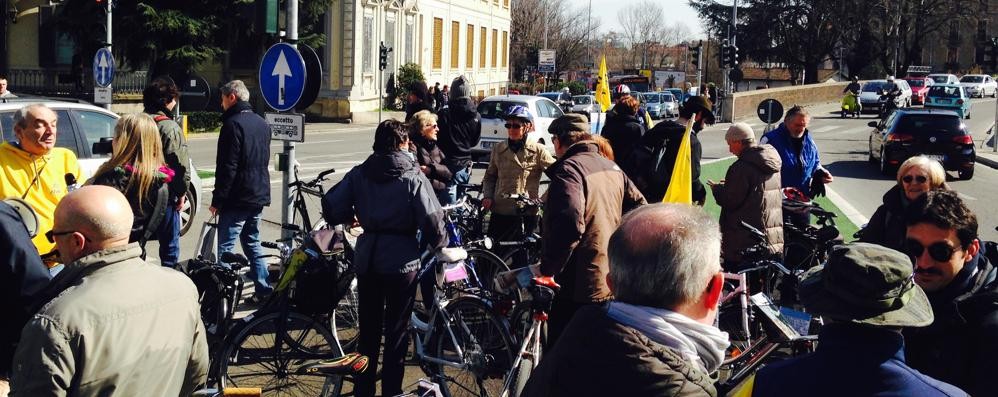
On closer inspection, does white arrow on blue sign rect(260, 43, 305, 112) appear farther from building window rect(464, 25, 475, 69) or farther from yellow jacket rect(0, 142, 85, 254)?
building window rect(464, 25, 475, 69)

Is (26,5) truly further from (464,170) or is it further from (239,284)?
(239,284)

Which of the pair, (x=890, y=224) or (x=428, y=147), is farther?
(x=428, y=147)

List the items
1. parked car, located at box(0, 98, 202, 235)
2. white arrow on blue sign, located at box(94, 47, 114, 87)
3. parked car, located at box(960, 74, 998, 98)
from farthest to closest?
parked car, located at box(960, 74, 998, 98)
white arrow on blue sign, located at box(94, 47, 114, 87)
parked car, located at box(0, 98, 202, 235)

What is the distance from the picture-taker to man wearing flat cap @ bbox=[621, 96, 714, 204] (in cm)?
880

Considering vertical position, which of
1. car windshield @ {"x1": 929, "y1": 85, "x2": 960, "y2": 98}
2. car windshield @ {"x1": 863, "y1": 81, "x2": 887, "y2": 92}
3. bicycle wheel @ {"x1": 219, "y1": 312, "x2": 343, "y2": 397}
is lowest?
bicycle wheel @ {"x1": 219, "y1": 312, "x2": 343, "y2": 397}

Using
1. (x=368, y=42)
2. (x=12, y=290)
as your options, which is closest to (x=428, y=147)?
(x=12, y=290)

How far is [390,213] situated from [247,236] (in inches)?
113

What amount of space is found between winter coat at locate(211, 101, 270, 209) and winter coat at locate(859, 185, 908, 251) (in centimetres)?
467

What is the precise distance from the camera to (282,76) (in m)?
9.44

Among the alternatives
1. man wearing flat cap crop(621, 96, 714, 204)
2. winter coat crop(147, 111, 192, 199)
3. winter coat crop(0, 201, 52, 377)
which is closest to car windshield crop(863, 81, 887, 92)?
man wearing flat cap crop(621, 96, 714, 204)

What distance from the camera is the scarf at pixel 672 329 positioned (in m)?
2.69

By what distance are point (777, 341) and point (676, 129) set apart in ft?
12.8

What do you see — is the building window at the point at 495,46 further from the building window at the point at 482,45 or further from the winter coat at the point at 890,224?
the winter coat at the point at 890,224

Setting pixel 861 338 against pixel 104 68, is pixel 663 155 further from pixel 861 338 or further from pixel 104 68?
pixel 104 68
